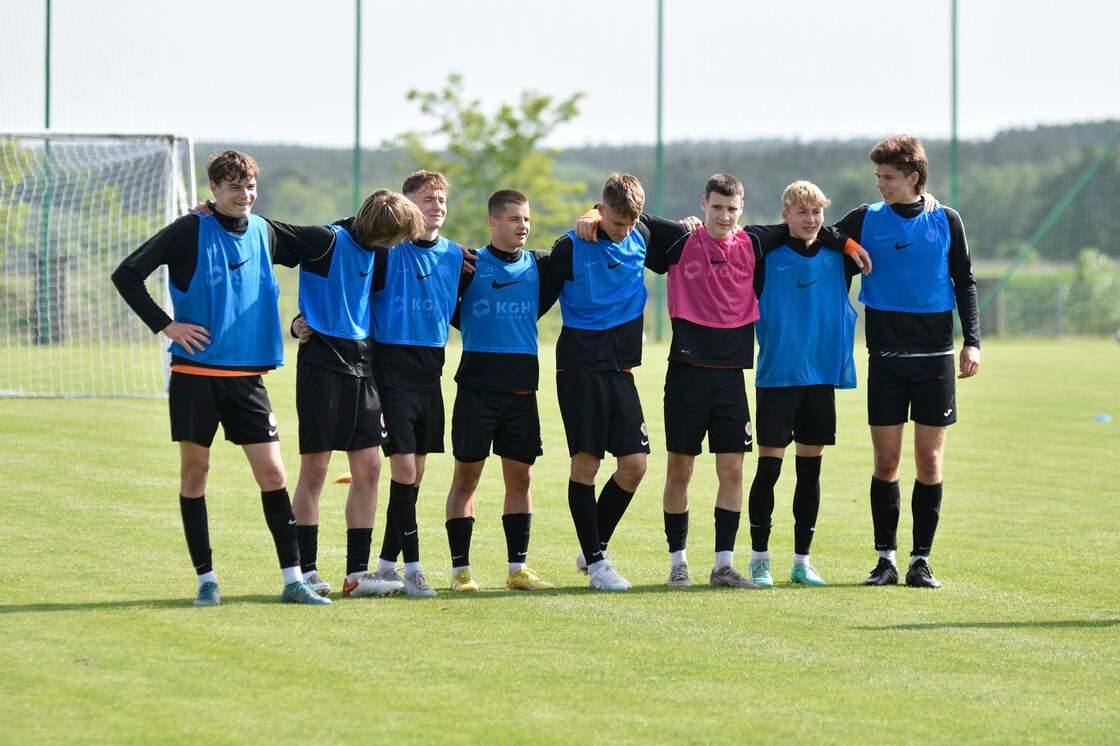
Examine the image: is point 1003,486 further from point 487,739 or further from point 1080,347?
point 1080,347

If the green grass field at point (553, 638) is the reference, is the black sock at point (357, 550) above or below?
above

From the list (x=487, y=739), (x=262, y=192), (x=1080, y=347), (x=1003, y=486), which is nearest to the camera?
(x=487, y=739)

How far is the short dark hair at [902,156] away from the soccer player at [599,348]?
125cm

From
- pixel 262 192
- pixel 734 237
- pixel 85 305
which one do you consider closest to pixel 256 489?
pixel 734 237

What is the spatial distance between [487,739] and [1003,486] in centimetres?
683

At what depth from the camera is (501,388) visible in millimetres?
5938

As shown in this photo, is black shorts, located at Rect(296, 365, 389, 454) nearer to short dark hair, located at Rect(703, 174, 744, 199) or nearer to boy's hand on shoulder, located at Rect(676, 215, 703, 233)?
boy's hand on shoulder, located at Rect(676, 215, 703, 233)

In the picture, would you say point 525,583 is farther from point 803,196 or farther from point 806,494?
point 803,196

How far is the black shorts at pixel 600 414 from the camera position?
600 centimetres

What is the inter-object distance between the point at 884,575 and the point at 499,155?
31185 mm

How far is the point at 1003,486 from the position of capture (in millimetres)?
9516

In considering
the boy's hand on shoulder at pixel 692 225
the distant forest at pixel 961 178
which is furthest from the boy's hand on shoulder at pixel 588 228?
the distant forest at pixel 961 178

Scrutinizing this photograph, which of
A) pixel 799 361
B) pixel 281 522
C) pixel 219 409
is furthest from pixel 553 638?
pixel 799 361

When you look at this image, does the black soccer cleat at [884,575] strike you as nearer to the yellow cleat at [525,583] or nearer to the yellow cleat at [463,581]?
the yellow cleat at [525,583]
